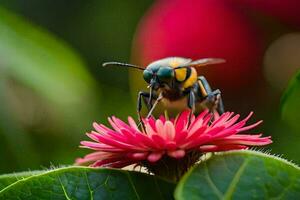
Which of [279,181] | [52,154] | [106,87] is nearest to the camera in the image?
[279,181]

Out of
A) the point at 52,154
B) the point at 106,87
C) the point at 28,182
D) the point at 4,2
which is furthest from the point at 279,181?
the point at 4,2

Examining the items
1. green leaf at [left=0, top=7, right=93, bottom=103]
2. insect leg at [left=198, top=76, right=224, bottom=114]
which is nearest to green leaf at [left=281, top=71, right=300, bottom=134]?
insect leg at [left=198, top=76, right=224, bottom=114]

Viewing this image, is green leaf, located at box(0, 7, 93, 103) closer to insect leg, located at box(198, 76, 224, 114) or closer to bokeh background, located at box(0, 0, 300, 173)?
bokeh background, located at box(0, 0, 300, 173)

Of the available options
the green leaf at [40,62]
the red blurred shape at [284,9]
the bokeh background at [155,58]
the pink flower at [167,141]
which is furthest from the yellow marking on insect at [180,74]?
the green leaf at [40,62]

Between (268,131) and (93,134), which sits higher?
(93,134)

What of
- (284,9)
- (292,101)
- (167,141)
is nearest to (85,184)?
(167,141)

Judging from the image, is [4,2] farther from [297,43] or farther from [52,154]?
[297,43]

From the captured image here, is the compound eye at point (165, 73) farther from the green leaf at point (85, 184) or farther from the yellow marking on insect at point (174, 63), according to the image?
the green leaf at point (85, 184)

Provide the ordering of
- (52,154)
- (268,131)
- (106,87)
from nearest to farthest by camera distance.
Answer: (268,131), (52,154), (106,87)
